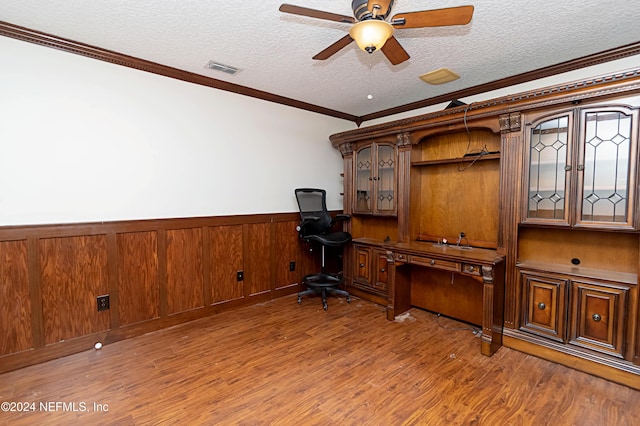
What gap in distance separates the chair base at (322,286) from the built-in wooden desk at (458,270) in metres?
0.69

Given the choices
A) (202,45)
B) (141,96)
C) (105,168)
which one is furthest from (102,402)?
(202,45)

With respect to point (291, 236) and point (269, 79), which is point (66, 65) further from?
point (291, 236)

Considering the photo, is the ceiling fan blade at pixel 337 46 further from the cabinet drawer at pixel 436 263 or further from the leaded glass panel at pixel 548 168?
the cabinet drawer at pixel 436 263

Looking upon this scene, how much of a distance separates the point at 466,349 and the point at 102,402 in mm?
2748

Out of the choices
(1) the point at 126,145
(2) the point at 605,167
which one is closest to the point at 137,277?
(1) the point at 126,145

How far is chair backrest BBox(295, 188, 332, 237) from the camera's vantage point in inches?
154

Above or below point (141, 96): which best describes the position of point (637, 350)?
below

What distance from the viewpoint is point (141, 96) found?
9.45ft

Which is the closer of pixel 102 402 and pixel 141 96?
pixel 102 402

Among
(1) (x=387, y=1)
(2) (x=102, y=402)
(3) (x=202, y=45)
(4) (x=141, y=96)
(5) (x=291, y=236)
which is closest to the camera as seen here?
(1) (x=387, y=1)

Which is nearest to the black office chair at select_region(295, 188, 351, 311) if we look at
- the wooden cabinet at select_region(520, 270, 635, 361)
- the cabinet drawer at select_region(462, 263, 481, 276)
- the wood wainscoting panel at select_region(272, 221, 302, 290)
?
the wood wainscoting panel at select_region(272, 221, 302, 290)

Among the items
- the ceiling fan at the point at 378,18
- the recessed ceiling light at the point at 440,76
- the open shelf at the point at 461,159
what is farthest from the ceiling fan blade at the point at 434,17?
the open shelf at the point at 461,159

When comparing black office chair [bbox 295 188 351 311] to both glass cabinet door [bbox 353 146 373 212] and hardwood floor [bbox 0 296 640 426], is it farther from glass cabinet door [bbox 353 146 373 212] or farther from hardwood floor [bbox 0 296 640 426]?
hardwood floor [bbox 0 296 640 426]

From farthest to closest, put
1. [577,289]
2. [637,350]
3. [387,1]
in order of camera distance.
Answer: [577,289], [637,350], [387,1]
